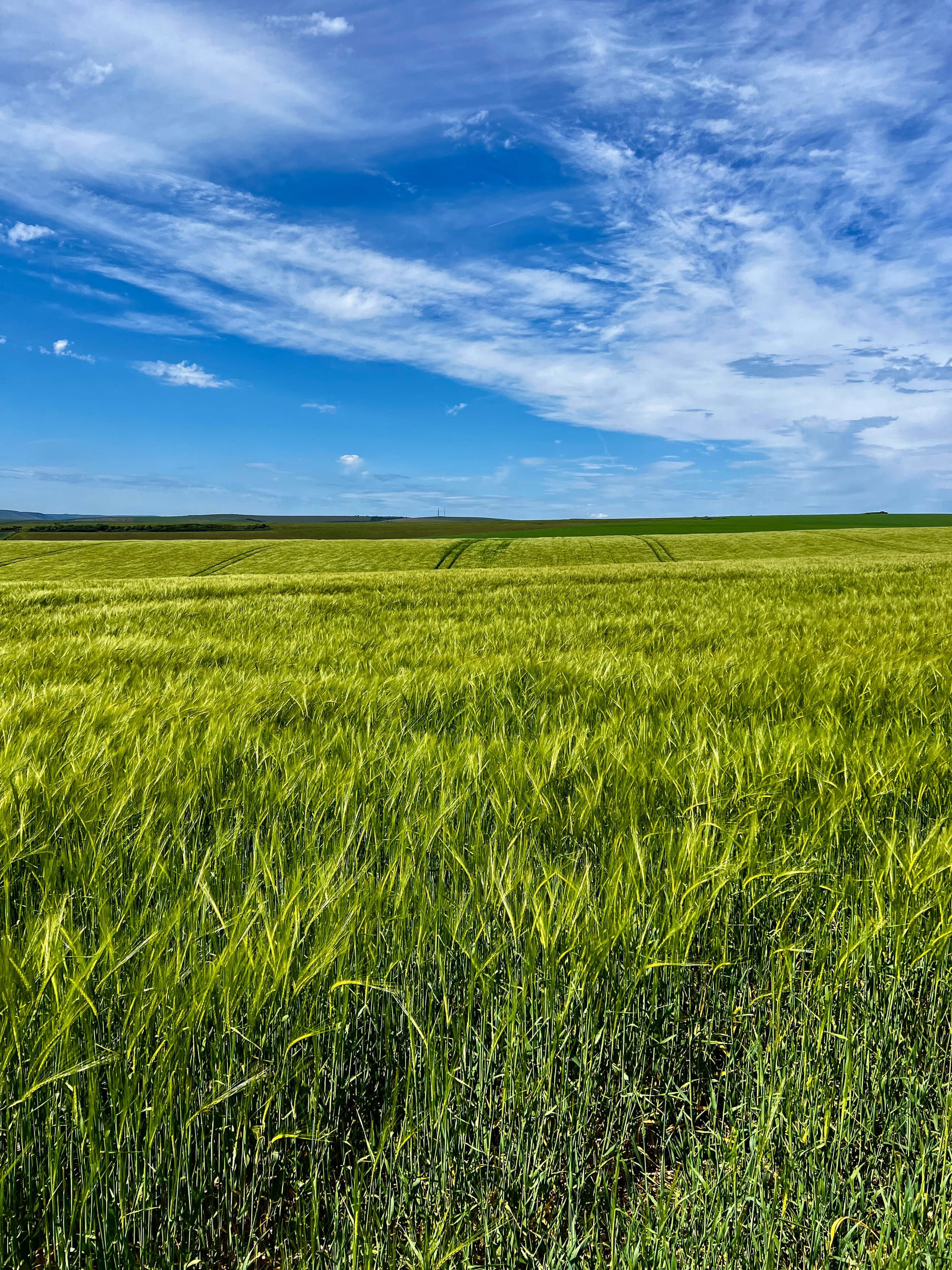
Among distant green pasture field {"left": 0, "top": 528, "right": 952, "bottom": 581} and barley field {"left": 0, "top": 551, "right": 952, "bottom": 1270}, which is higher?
distant green pasture field {"left": 0, "top": 528, "right": 952, "bottom": 581}

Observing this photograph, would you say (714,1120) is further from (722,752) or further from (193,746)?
(193,746)

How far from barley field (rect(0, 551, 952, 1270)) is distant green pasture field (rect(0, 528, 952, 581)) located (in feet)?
98.0

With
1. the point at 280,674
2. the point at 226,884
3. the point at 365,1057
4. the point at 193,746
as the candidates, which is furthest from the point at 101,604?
the point at 365,1057

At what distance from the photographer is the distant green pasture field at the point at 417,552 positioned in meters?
35.5

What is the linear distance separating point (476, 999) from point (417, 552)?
42.9m

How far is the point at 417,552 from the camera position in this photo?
43406 mm

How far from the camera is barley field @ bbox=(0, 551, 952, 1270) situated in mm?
895

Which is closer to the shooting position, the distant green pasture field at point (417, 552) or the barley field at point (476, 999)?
the barley field at point (476, 999)

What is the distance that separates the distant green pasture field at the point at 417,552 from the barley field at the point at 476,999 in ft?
98.0

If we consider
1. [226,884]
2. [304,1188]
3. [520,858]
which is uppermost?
[520,858]

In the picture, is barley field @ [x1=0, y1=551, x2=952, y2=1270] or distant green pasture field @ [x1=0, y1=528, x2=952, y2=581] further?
distant green pasture field @ [x1=0, y1=528, x2=952, y2=581]

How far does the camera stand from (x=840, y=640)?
15.8 ft

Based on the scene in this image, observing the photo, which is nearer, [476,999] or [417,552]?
[476,999]

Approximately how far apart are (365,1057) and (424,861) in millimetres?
420
